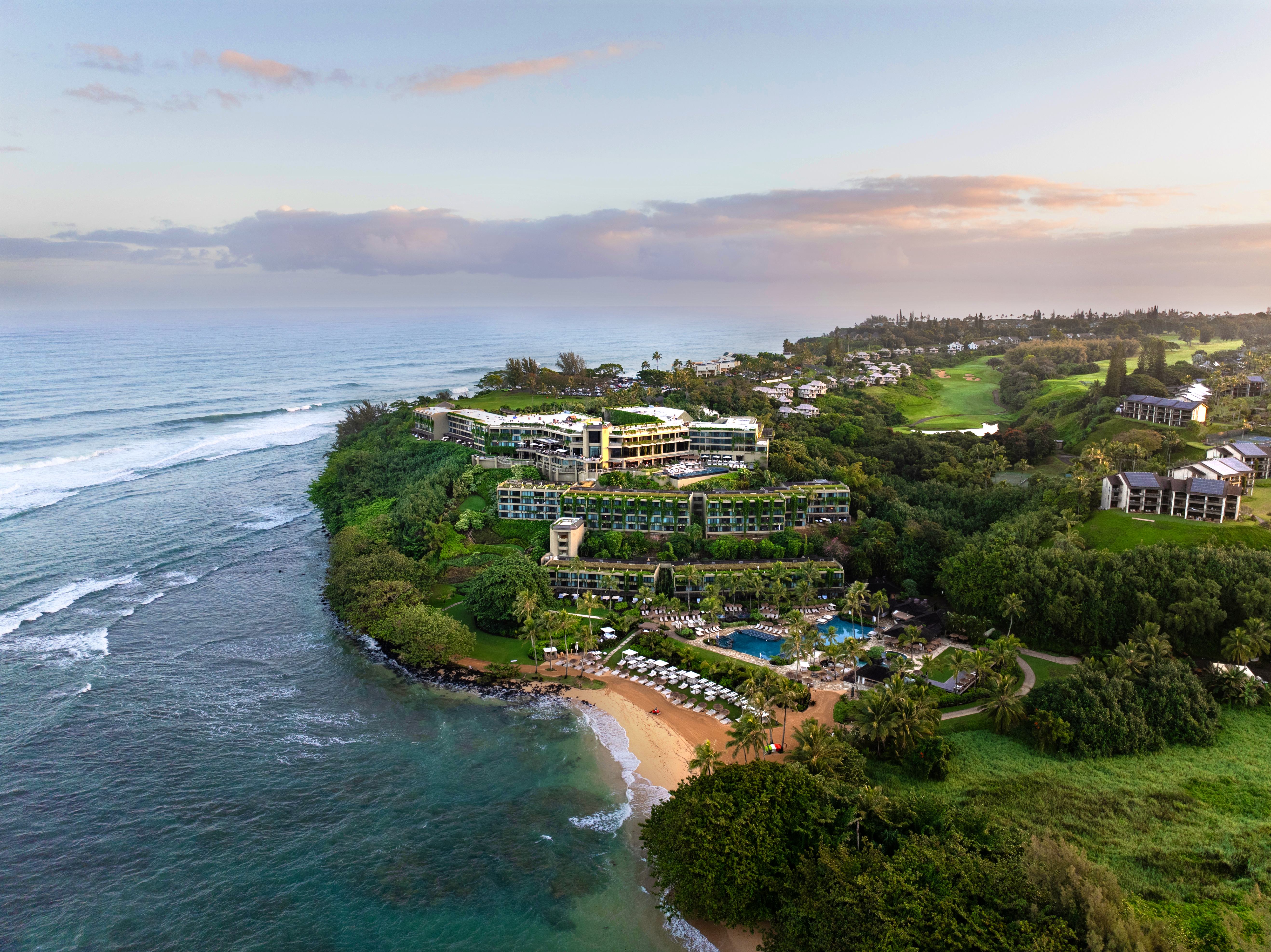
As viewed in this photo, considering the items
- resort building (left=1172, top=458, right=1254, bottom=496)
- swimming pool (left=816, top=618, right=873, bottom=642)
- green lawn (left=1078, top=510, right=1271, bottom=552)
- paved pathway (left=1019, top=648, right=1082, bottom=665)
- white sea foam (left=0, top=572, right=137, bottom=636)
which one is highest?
resort building (left=1172, top=458, right=1254, bottom=496)

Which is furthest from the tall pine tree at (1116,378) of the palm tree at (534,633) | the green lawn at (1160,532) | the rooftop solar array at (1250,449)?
the palm tree at (534,633)

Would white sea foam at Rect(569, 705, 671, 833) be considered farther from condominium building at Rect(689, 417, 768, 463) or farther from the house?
the house

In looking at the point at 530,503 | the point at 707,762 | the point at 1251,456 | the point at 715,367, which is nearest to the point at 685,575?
the point at 530,503

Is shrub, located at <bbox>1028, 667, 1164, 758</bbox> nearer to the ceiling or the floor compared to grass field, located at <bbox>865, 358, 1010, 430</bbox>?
nearer to the floor

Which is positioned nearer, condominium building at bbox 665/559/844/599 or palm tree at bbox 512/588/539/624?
palm tree at bbox 512/588/539/624

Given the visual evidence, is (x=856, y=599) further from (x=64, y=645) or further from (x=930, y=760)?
(x=64, y=645)

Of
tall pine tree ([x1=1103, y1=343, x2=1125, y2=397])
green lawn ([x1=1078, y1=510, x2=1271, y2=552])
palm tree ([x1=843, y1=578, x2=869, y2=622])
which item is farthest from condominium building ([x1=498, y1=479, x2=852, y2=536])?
tall pine tree ([x1=1103, y1=343, x2=1125, y2=397])

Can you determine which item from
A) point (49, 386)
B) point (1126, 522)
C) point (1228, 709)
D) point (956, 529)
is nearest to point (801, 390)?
point (956, 529)

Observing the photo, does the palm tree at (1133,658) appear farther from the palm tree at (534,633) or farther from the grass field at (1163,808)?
the palm tree at (534,633)
